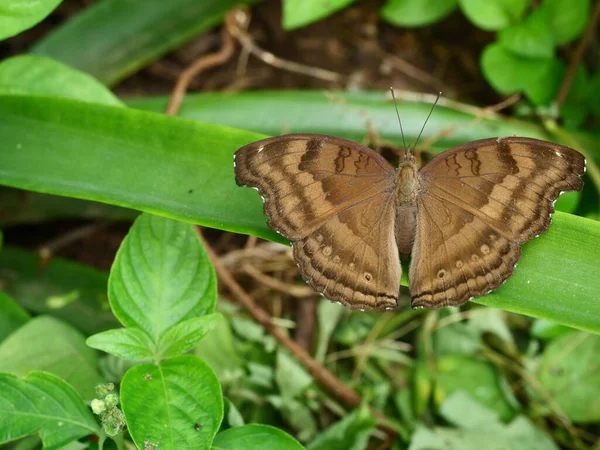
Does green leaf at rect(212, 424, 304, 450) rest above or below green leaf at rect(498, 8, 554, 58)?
below

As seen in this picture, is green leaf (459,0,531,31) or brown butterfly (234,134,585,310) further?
green leaf (459,0,531,31)

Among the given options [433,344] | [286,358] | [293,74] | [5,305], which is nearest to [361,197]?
[286,358]

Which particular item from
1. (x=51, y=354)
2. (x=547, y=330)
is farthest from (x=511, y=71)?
(x=51, y=354)

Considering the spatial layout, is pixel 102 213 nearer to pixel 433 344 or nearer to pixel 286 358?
pixel 286 358

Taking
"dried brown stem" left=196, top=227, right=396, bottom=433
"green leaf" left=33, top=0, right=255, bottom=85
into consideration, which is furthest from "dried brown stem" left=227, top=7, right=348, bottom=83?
"dried brown stem" left=196, top=227, right=396, bottom=433

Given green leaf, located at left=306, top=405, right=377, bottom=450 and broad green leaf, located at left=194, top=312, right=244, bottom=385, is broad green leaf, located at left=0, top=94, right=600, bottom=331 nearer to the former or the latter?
broad green leaf, located at left=194, top=312, right=244, bottom=385
